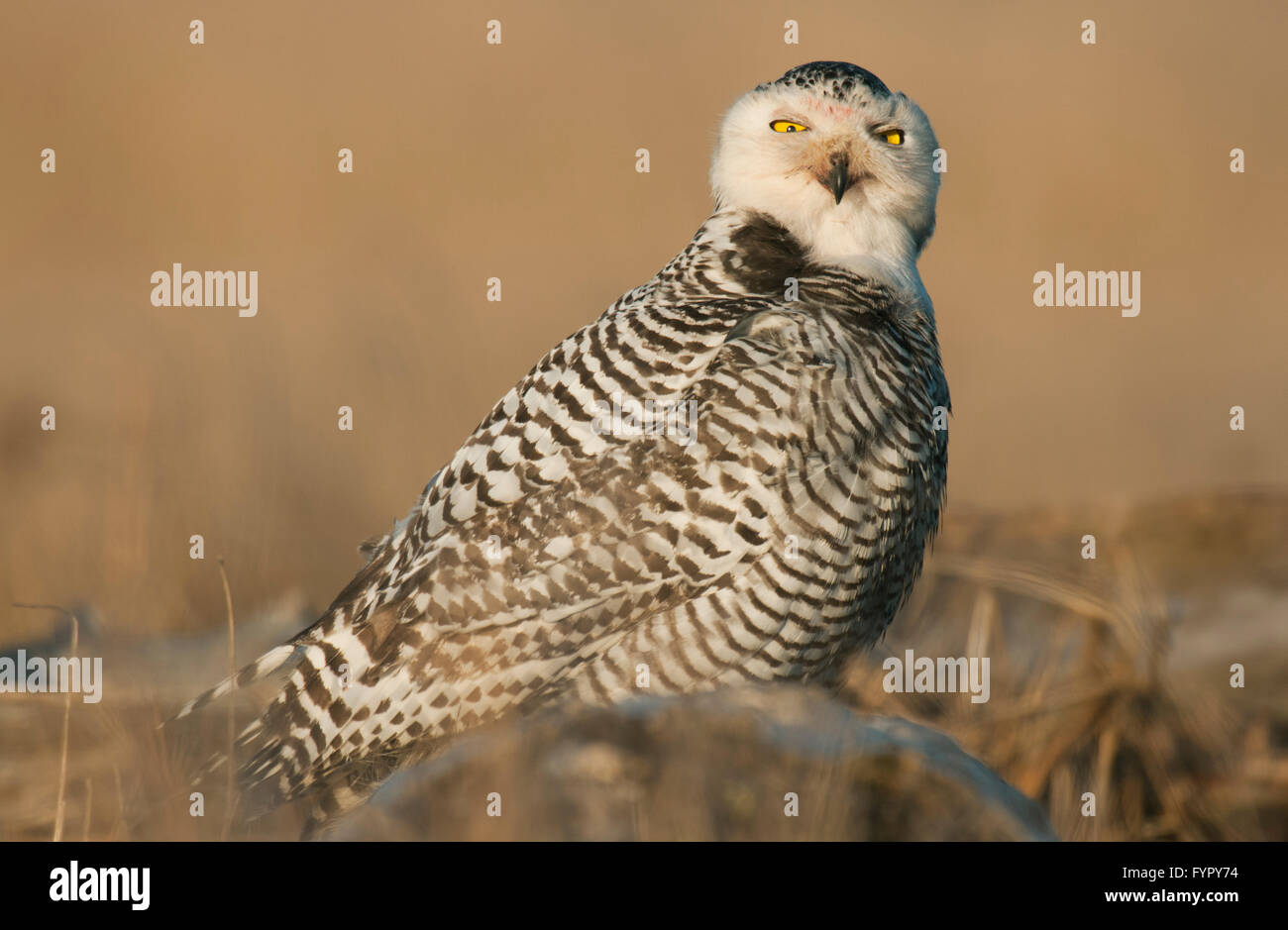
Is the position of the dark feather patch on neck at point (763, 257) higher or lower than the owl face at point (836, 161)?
lower

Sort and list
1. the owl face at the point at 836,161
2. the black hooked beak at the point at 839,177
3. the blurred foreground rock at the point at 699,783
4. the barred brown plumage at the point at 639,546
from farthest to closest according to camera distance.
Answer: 1. the owl face at the point at 836,161
2. the black hooked beak at the point at 839,177
3. the barred brown plumage at the point at 639,546
4. the blurred foreground rock at the point at 699,783

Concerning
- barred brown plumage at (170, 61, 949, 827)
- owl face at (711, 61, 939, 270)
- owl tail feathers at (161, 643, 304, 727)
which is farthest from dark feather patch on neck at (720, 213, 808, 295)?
owl tail feathers at (161, 643, 304, 727)

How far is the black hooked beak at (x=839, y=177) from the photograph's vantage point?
14.7ft

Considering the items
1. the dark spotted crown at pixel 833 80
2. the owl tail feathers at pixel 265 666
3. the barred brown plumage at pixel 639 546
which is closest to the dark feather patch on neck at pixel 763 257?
the barred brown plumage at pixel 639 546

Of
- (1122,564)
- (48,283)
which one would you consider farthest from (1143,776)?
(48,283)

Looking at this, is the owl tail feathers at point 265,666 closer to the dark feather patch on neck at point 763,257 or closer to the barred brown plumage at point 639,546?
the barred brown plumage at point 639,546

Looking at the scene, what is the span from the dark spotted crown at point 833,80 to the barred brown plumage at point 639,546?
2.63 feet

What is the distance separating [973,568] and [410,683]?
92.5 inches

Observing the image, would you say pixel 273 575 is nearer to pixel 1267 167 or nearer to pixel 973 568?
pixel 973 568

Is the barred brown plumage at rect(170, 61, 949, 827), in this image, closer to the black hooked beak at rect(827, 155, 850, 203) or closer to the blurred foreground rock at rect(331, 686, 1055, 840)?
the black hooked beak at rect(827, 155, 850, 203)

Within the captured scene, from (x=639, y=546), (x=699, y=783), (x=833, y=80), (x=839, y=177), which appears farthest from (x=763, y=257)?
(x=699, y=783)

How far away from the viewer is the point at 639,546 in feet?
13.1

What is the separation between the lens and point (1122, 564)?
17.2 feet

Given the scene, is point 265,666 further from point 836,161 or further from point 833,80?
point 833,80
